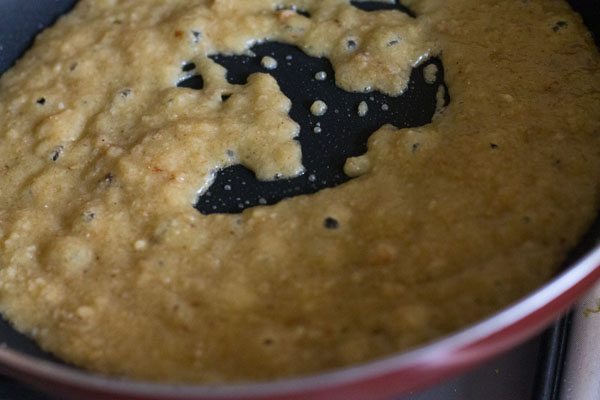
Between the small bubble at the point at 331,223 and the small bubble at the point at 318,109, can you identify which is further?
the small bubble at the point at 318,109

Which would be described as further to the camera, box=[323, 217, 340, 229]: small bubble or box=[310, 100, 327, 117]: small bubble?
box=[310, 100, 327, 117]: small bubble

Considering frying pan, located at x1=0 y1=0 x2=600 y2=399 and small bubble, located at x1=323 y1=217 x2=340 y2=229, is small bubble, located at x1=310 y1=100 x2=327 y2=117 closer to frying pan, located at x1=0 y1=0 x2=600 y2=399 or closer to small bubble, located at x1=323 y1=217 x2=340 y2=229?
small bubble, located at x1=323 y1=217 x2=340 y2=229

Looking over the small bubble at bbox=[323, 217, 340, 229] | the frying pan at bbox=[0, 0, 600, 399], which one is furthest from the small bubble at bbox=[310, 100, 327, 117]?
the frying pan at bbox=[0, 0, 600, 399]

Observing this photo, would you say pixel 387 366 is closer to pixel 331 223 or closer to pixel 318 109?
pixel 331 223

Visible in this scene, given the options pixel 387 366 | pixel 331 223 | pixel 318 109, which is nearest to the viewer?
pixel 387 366

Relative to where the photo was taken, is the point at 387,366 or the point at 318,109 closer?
the point at 387,366

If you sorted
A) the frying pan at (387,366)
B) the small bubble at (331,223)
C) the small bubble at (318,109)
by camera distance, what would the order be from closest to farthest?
the frying pan at (387,366) < the small bubble at (331,223) < the small bubble at (318,109)

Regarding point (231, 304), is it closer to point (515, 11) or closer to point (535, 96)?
point (535, 96)

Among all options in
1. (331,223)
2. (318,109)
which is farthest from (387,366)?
(318,109)

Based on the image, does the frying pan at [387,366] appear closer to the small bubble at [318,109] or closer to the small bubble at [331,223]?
the small bubble at [331,223]

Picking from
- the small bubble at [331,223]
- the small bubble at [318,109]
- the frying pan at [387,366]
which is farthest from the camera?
the small bubble at [318,109]

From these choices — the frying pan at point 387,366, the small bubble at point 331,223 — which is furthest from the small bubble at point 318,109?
the frying pan at point 387,366
